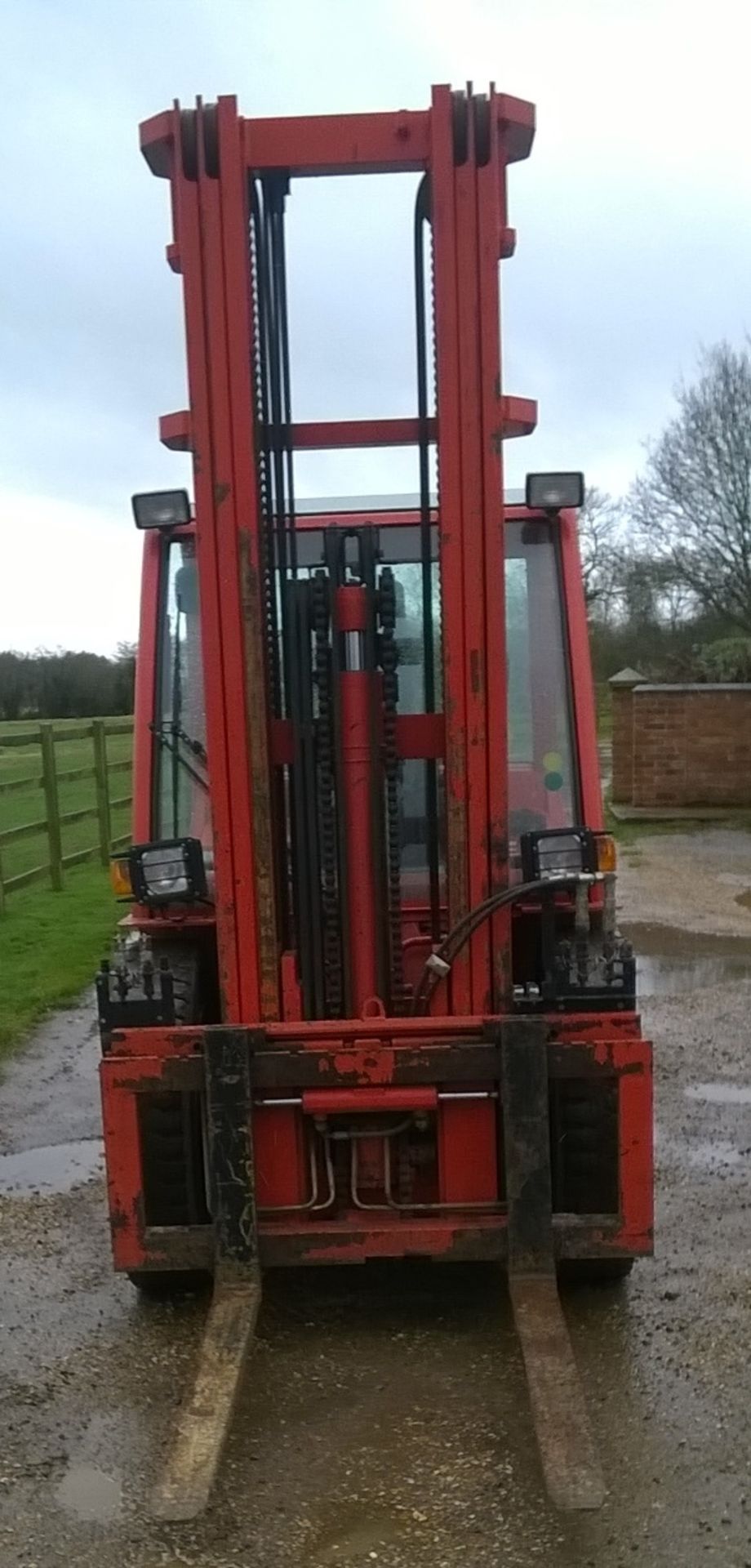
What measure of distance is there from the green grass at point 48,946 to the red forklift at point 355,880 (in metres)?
4.09

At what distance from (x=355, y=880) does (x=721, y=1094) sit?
3232mm

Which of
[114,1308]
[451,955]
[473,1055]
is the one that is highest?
[451,955]

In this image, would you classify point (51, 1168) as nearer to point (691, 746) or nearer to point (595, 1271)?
point (595, 1271)

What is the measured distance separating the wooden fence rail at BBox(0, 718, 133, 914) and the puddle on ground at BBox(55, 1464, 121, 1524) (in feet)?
28.6

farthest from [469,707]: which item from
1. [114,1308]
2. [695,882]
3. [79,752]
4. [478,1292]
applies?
[79,752]

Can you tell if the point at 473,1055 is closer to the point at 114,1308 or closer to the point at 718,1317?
the point at 718,1317

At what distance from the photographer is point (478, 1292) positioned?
4.08 m

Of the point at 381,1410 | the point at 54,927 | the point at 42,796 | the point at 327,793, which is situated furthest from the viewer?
the point at 42,796

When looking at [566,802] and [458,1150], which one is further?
[566,802]

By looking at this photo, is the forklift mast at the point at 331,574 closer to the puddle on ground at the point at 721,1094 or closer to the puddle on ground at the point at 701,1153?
the puddle on ground at the point at 701,1153

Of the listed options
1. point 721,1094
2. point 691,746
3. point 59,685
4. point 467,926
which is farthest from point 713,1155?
point 59,685

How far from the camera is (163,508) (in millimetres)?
4332

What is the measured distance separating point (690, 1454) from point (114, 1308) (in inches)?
73.6

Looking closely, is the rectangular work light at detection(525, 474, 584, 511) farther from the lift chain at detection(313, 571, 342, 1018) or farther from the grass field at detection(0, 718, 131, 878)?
the grass field at detection(0, 718, 131, 878)
